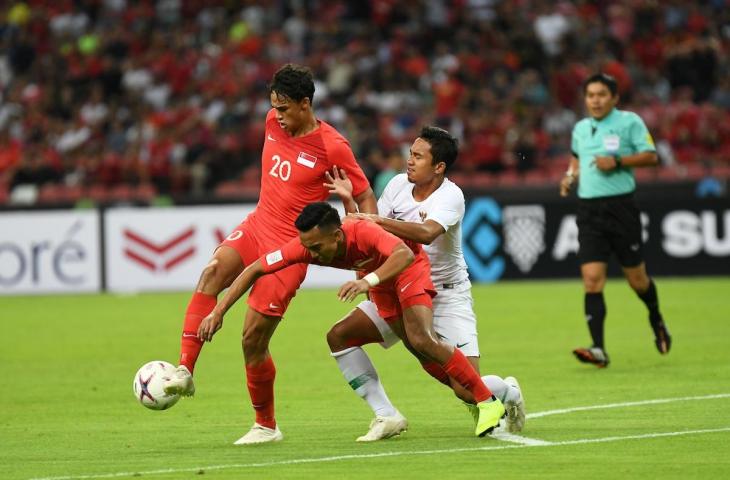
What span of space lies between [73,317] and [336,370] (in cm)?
653

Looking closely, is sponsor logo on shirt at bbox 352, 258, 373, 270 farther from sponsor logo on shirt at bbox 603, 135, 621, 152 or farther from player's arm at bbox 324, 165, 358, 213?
sponsor logo on shirt at bbox 603, 135, 621, 152

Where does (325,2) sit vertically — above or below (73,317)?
above

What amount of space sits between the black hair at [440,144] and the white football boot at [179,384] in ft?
6.58

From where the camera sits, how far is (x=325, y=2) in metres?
27.4

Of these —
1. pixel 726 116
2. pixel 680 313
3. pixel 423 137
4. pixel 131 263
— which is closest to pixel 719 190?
pixel 726 116

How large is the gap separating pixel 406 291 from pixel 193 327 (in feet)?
4.46

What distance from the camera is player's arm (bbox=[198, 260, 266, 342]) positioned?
7.73 metres

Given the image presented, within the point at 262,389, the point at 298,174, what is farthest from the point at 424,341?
the point at 298,174

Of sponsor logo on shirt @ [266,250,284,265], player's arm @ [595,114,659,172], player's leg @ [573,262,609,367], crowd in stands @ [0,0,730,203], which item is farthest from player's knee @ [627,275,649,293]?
crowd in stands @ [0,0,730,203]

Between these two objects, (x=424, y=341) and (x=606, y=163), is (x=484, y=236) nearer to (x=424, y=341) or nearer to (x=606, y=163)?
(x=606, y=163)

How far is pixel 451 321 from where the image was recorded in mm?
8484

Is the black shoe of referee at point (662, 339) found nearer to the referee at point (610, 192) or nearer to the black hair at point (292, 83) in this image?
the referee at point (610, 192)

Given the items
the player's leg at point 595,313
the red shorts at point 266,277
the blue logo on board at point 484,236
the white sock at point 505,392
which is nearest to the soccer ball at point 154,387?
the red shorts at point 266,277

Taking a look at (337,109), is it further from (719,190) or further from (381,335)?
(381,335)
